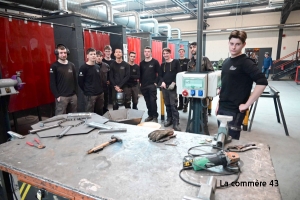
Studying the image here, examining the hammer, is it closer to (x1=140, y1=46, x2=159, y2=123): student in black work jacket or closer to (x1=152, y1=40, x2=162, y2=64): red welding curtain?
(x1=140, y1=46, x2=159, y2=123): student in black work jacket

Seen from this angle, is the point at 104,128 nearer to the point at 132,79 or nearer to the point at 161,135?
the point at 161,135

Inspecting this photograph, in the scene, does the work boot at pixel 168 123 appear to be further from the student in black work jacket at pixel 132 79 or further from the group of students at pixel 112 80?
the student in black work jacket at pixel 132 79

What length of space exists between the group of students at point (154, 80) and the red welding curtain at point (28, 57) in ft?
2.30

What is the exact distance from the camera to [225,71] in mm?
1733

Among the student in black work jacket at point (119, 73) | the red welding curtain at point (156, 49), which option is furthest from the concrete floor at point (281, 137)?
the red welding curtain at point (156, 49)

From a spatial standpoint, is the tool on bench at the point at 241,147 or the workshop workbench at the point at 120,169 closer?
the workshop workbench at the point at 120,169

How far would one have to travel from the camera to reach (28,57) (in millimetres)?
3051

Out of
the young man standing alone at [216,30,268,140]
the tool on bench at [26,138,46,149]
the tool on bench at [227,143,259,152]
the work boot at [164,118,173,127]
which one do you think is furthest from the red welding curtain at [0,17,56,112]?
the tool on bench at [227,143,259,152]

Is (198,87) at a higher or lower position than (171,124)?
higher

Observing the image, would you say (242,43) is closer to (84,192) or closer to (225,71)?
(225,71)

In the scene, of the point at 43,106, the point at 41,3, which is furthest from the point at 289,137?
the point at 41,3

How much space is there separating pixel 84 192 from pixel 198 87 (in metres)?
1.60

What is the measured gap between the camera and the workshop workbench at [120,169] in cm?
84

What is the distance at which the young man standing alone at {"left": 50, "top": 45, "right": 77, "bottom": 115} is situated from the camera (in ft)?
8.77
